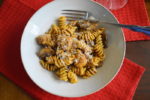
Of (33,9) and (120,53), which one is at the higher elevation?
(33,9)

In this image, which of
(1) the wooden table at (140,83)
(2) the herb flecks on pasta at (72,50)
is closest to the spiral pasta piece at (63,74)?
(2) the herb flecks on pasta at (72,50)

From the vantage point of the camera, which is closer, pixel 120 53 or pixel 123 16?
pixel 120 53

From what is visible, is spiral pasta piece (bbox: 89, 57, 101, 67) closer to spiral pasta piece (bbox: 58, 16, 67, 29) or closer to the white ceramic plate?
the white ceramic plate

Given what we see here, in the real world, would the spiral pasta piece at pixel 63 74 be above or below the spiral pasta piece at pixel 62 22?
below

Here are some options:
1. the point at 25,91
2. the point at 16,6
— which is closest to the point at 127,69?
the point at 25,91

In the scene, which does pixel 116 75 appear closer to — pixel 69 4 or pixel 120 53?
pixel 120 53

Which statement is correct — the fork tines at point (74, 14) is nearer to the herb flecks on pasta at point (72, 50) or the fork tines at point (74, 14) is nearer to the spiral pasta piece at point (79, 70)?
the herb flecks on pasta at point (72, 50)

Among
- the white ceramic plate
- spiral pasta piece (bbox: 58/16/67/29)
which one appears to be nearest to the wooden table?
the white ceramic plate
